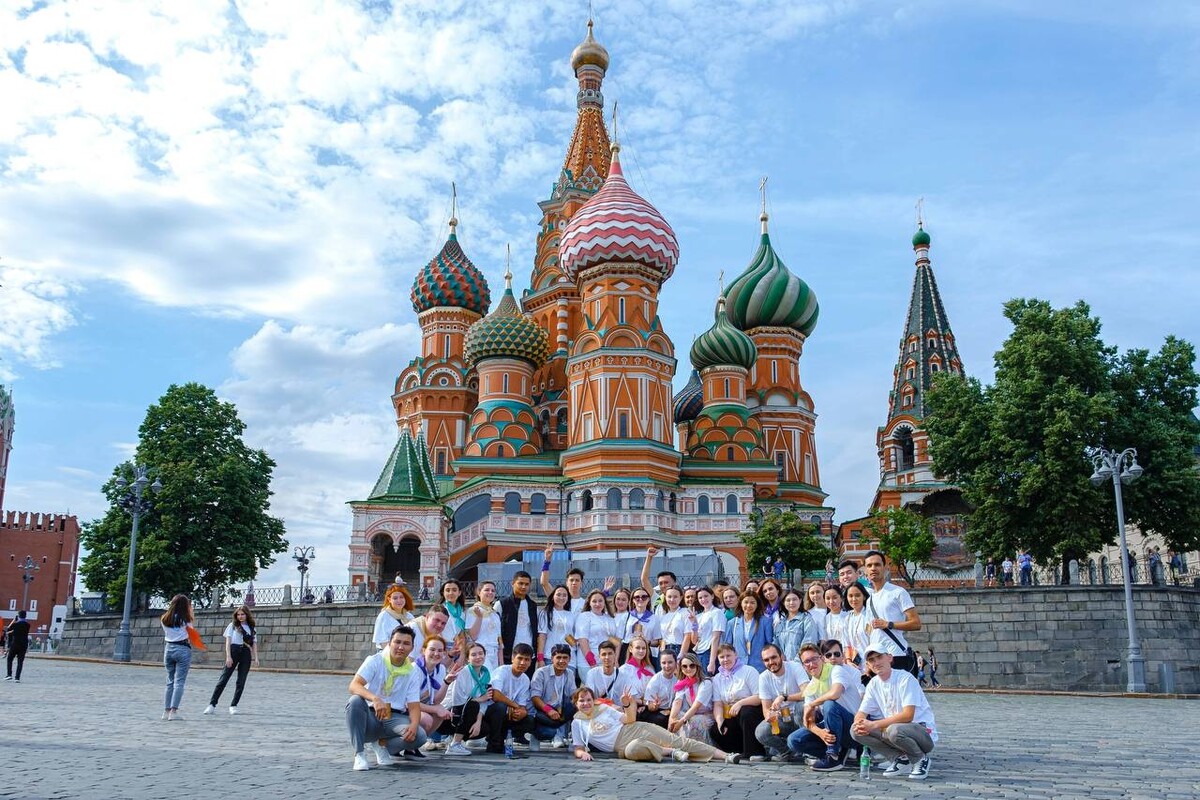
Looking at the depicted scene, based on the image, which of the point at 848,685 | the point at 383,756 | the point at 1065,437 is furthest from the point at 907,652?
the point at 1065,437

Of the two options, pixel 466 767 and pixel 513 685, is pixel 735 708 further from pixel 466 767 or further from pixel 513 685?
pixel 466 767

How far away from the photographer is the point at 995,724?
45.1 feet

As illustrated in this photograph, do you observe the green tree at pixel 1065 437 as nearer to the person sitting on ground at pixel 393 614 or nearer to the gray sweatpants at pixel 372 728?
the person sitting on ground at pixel 393 614

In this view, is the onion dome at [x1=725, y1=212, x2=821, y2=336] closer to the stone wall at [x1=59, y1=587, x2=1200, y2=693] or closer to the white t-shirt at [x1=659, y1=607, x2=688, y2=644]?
the stone wall at [x1=59, y1=587, x2=1200, y2=693]

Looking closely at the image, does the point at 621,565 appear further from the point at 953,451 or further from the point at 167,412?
the point at 167,412

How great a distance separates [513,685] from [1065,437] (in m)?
21.0

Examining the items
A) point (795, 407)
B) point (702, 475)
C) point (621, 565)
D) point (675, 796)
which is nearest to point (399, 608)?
point (675, 796)

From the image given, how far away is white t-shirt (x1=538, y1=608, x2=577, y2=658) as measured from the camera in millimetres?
11000

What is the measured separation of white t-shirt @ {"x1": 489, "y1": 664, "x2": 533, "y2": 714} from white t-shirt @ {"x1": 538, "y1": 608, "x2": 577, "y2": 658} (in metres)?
0.67

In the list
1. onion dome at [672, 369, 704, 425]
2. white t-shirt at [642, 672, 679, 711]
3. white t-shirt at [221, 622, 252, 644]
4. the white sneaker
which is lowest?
the white sneaker

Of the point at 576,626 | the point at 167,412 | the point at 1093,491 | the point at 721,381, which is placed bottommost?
the point at 576,626

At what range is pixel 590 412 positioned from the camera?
4184 centimetres

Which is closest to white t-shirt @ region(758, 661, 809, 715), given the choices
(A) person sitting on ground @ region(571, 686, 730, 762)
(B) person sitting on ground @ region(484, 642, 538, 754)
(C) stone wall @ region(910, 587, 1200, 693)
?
(A) person sitting on ground @ region(571, 686, 730, 762)

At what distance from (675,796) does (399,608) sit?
3.72m
